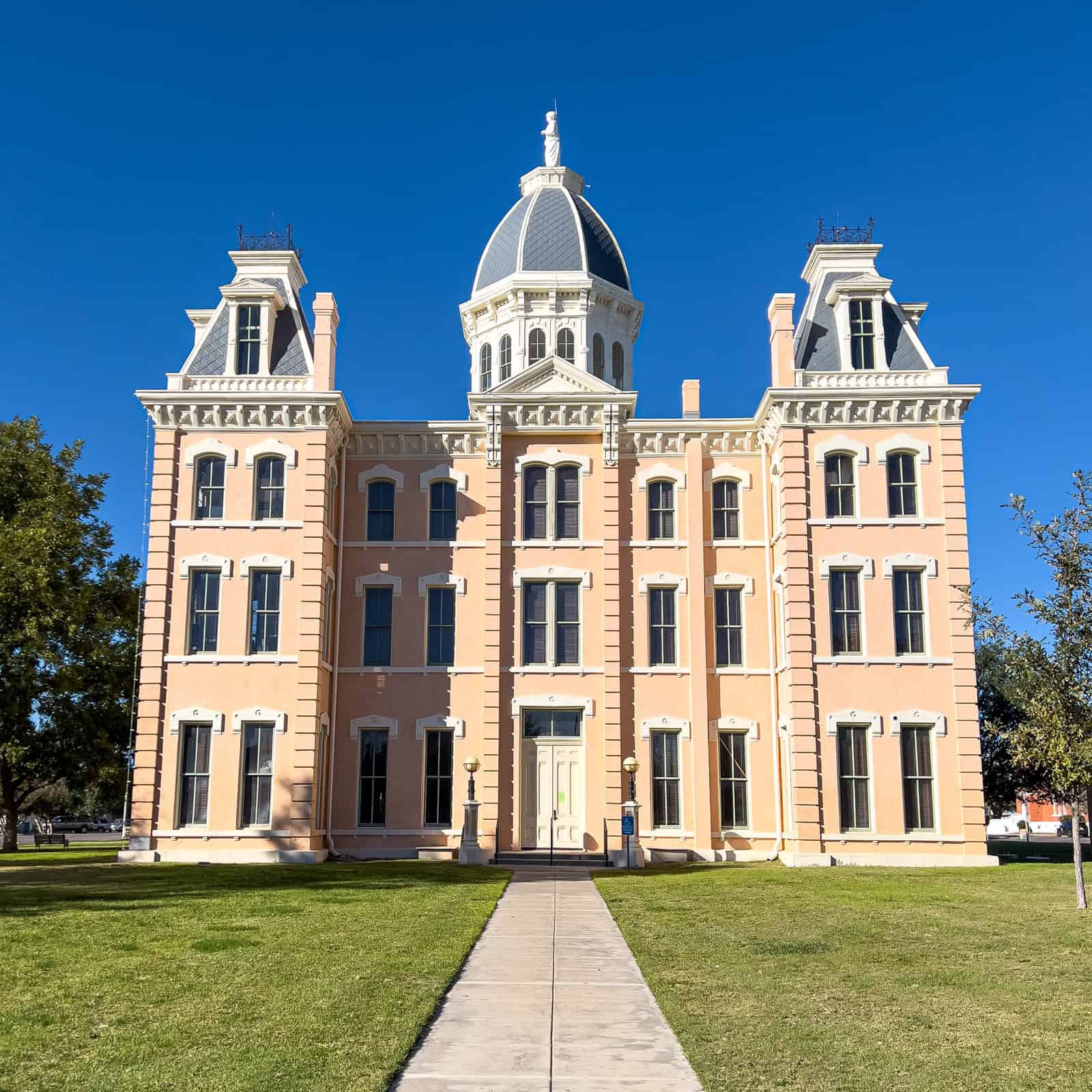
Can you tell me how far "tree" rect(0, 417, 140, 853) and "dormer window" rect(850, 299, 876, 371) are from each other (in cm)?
2024

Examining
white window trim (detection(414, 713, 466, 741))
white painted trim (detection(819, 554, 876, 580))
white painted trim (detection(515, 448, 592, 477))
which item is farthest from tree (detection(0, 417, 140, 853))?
white painted trim (detection(819, 554, 876, 580))

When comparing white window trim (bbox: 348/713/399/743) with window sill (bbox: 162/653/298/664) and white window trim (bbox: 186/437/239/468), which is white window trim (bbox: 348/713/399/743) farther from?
white window trim (bbox: 186/437/239/468)

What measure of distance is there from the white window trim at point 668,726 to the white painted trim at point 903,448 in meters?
7.87

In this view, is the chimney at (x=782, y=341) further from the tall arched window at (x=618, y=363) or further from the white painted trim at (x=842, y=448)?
the tall arched window at (x=618, y=363)

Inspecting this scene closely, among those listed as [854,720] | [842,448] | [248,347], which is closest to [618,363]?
[842,448]

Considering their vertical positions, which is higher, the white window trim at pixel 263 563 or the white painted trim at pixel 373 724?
the white window trim at pixel 263 563

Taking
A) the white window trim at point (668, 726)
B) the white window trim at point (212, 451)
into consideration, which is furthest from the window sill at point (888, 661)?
the white window trim at point (212, 451)

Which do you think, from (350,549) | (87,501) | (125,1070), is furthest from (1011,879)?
Result: (87,501)

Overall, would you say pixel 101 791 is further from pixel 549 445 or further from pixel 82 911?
pixel 82 911

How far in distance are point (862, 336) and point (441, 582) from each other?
1210 centimetres

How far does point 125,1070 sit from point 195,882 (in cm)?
1435

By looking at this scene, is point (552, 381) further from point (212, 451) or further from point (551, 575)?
point (212, 451)

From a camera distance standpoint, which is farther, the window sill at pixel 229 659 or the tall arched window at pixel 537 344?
the tall arched window at pixel 537 344

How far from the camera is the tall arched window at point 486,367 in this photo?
35656 mm
